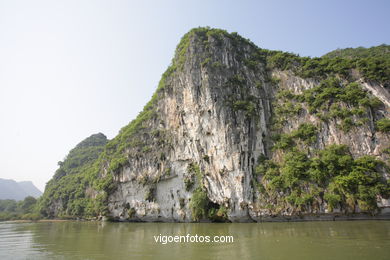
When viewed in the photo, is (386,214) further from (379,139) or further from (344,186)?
(379,139)

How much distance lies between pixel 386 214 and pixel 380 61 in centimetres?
1589

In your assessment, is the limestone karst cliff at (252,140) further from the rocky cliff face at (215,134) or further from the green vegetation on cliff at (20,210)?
the green vegetation on cliff at (20,210)

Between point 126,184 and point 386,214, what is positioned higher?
point 126,184

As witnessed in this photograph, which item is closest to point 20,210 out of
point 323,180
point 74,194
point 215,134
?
point 74,194

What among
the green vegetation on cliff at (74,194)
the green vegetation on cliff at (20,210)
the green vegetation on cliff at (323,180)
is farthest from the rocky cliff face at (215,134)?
the green vegetation on cliff at (20,210)

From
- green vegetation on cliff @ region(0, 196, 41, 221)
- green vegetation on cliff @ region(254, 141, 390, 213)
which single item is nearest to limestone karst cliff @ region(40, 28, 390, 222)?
green vegetation on cliff @ region(254, 141, 390, 213)

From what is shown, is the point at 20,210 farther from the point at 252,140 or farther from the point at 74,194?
the point at 252,140

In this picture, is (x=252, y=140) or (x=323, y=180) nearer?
(x=323, y=180)

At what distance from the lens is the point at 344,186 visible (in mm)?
17859

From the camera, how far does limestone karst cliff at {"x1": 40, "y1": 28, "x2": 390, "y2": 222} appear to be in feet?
62.8

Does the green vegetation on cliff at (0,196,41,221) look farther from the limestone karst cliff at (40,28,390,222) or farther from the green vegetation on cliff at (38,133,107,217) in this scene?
the limestone karst cliff at (40,28,390,222)

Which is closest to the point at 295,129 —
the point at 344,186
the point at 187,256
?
the point at 344,186

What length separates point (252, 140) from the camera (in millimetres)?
23641

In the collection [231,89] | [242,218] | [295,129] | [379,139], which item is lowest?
[242,218]
